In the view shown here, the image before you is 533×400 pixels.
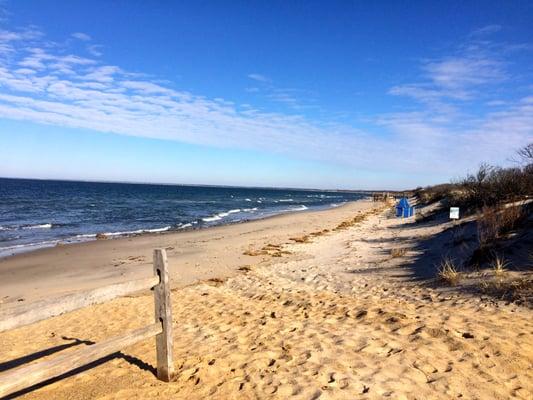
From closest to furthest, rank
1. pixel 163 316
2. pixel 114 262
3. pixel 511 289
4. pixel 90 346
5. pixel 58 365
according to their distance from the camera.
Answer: pixel 58 365 < pixel 90 346 < pixel 163 316 < pixel 511 289 < pixel 114 262

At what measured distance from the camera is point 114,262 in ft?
48.2

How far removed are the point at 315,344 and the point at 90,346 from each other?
2825mm

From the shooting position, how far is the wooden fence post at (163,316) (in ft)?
14.3

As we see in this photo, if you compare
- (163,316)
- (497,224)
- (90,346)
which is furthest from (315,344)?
(497,224)

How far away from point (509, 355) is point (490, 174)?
756 inches

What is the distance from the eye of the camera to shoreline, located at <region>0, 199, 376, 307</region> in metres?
11.4

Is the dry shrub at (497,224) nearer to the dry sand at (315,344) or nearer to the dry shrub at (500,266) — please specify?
the dry shrub at (500,266)

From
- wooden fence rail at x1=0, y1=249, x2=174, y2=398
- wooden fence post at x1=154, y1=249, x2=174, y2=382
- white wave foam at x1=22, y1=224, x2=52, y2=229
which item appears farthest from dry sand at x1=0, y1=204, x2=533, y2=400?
white wave foam at x1=22, y1=224, x2=52, y2=229

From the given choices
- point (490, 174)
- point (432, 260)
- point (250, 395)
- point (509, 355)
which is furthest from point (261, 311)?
point (490, 174)

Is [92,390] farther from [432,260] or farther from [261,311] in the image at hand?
[432,260]

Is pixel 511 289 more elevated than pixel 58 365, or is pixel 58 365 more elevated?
pixel 58 365

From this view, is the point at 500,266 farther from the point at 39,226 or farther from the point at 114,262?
the point at 39,226

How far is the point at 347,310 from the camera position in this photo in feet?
22.7

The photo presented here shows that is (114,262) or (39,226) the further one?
(39,226)
